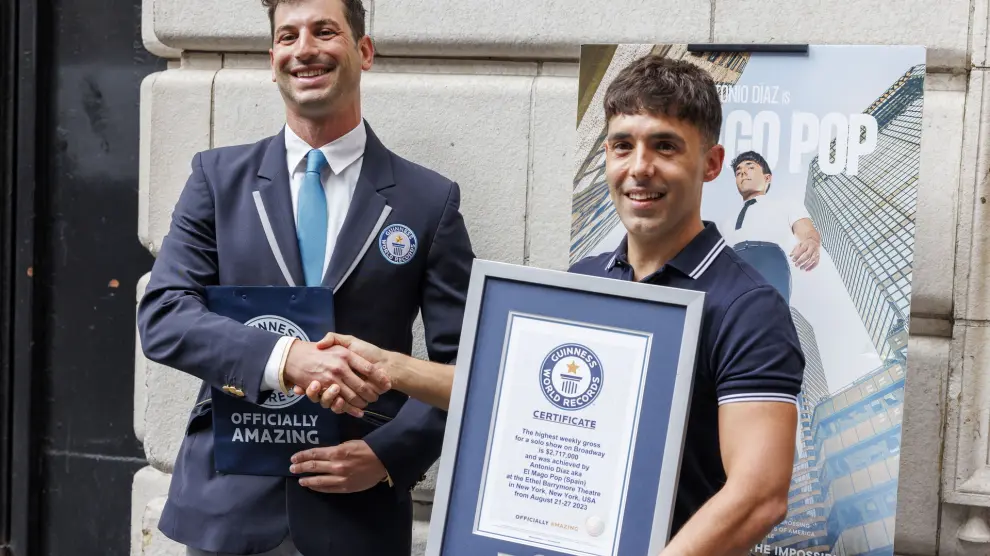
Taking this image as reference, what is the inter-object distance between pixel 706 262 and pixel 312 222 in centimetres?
117

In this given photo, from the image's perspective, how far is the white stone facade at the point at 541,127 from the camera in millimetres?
3688

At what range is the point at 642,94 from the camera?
2592 millimetres

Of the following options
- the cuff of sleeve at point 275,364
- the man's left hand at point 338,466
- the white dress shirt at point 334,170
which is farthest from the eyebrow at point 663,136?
the man's left hand at point 338,466

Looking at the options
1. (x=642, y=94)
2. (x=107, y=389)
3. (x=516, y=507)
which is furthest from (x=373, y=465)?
(x=107, y=389)

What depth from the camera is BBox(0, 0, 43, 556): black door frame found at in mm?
5160

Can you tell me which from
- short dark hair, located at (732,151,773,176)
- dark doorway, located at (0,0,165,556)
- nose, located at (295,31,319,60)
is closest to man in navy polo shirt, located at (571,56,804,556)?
short dark hair, located at (732,151,773,176)

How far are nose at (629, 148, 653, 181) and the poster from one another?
765 millimetres

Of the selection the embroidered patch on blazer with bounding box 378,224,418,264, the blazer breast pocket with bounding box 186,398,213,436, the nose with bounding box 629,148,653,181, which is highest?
the nose with bounding box 629,148,653,181

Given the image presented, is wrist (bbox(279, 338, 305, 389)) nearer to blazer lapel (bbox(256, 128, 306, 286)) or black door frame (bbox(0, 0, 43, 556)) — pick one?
blazer lapel (bbox(256, 128, 306, 286))

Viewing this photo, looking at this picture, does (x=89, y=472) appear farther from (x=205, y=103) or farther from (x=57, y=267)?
(x=205, y=103)

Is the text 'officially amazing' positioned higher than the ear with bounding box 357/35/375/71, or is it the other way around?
the ear with bounding box 357/35/375/71

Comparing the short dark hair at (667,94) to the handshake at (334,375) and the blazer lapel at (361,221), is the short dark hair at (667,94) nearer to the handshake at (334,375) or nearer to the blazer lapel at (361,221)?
the blazer lapel at (361,221)

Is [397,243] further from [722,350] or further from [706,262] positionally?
[722,350]

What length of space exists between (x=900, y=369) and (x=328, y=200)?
1.75 m
